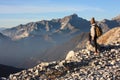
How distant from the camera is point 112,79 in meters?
25.2

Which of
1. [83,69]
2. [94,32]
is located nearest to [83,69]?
[83,69]

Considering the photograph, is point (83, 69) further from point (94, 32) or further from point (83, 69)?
point (94, 32)

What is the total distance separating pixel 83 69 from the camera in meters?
29.7

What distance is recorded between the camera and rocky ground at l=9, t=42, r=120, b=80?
27.0 meters

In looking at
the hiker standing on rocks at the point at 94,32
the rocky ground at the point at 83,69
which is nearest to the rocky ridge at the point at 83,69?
the rocky ground at the point at 83,69

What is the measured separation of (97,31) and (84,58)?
343 cm

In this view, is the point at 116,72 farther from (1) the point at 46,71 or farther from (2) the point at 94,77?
(1) the point at 46,71

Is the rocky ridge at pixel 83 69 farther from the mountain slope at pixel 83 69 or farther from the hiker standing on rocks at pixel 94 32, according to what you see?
the hiker standing on rocks at pixel 94 32

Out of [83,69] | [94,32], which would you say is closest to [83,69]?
[83,69]

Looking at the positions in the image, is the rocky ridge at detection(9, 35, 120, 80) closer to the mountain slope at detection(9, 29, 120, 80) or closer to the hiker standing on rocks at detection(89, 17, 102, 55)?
the mountain slope at detection(9, 29, 120, 80)

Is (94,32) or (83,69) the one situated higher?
(94,32)

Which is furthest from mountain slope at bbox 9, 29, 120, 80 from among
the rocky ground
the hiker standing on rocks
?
the hiker standing on rocks

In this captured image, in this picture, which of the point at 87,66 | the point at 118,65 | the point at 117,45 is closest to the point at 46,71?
the point at 87,66

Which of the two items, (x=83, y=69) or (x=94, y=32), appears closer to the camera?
(x=83, y=69)
